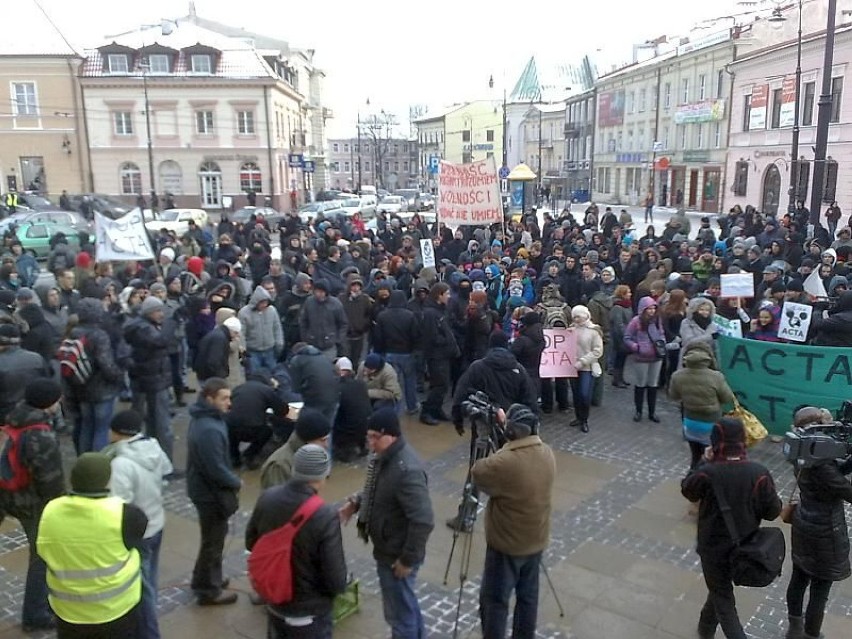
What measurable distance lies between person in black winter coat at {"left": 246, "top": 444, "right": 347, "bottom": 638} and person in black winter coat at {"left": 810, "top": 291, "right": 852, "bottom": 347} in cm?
731

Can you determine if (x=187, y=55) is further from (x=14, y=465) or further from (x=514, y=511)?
(x=514, y=511)

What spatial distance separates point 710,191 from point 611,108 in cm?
1679

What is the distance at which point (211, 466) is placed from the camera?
17.1 feet

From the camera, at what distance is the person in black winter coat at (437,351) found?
9.81m

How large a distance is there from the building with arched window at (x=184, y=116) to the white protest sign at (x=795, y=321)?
139ft

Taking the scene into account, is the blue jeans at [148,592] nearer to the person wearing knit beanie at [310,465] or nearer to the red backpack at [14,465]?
the red backpack at [14,465]

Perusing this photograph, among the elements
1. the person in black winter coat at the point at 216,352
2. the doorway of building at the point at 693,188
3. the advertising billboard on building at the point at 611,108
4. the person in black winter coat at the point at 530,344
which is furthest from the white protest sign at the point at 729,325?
the advertising billboard on building at the point at 611,108

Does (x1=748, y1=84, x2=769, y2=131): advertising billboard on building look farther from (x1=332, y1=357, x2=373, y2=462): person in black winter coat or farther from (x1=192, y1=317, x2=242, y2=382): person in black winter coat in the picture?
(x1=192, y1=317, x2=242, y2=382): person in black winter coat

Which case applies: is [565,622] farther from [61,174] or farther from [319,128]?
[319,128]

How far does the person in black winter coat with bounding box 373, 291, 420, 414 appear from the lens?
969cm

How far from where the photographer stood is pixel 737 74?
1658 inches

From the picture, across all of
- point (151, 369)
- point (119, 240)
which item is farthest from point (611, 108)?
point (151, 369)

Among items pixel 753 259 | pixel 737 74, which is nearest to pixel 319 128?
pixel 737 74

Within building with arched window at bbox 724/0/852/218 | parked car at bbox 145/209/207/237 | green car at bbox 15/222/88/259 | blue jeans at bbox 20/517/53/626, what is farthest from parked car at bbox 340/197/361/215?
blue jeans at bbox 20/517/53/626
